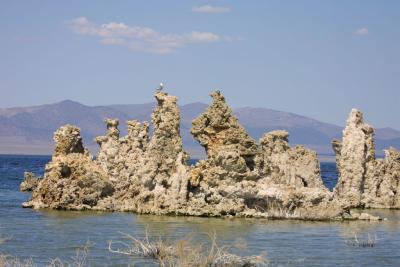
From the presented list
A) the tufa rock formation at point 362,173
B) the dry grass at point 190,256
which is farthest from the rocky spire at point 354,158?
the dry grass at point 190,256

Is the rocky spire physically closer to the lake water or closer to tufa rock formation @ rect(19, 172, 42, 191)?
the lake water

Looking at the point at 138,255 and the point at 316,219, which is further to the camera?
the point at 316,219

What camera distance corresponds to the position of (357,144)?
4359 cm

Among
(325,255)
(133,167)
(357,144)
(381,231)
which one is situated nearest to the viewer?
(325,255)

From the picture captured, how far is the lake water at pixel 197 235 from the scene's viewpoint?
2348 cm

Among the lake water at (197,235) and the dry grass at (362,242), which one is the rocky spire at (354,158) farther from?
the dry grass at (362,242)

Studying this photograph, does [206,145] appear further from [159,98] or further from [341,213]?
[341,213]

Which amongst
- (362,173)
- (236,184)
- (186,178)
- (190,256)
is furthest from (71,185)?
(190,256)

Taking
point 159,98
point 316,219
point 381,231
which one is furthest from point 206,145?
point 381,231

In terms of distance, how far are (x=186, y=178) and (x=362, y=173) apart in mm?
12986

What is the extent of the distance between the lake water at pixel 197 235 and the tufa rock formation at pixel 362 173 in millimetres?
6534

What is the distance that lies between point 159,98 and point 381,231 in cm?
1128

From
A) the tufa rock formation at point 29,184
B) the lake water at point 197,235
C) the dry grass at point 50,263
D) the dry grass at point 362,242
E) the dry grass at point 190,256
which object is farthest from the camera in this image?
the tufa rock formation at point 29,184

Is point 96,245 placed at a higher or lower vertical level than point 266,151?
lower
